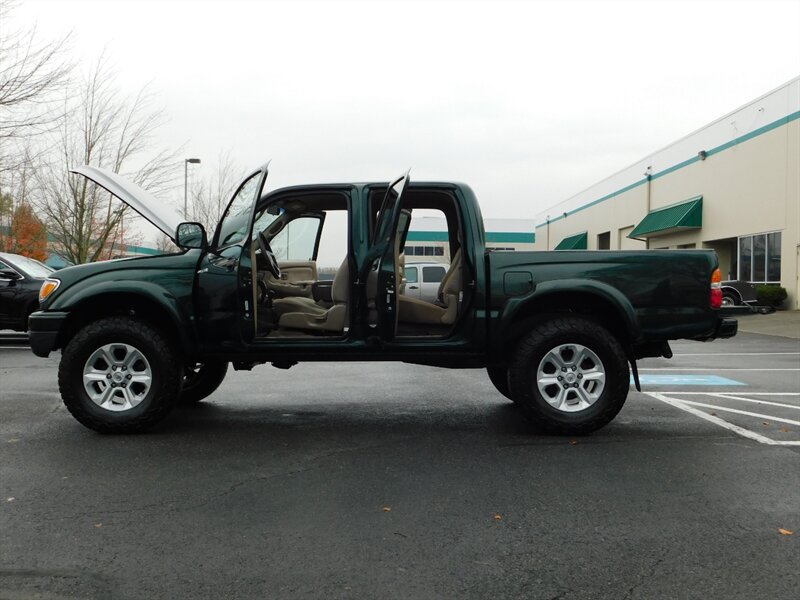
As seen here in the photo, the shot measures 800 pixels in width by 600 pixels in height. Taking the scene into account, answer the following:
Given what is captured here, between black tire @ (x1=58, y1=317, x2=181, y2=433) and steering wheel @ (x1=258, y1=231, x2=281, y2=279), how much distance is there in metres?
1.15

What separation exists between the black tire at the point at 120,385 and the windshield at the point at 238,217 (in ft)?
3.17

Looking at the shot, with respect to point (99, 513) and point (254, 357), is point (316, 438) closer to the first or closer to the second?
point (254, 357)

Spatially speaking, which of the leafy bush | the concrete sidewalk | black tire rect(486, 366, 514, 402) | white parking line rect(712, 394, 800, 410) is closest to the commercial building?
the leafy bush

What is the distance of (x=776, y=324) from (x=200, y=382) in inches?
660

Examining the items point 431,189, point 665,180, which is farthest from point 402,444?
point 665,180

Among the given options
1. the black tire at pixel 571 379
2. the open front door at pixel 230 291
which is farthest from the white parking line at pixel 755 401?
the open front door at pixel 230 291

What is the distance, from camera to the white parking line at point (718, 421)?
17.9 ft

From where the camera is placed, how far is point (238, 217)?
599 centimetres

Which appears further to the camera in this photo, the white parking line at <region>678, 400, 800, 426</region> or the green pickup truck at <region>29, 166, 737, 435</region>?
the white parking line at <region>678, 400, 800, 426</region>

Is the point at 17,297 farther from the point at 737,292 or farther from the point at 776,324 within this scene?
the point at 776,324

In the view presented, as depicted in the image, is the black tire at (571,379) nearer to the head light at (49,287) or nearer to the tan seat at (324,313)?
the tan seat at (324,313)

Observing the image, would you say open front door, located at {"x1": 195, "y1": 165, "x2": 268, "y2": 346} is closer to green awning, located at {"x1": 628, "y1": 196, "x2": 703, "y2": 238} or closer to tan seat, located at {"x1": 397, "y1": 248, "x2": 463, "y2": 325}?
tan seat, located at {"x1": 397, "y1": 248, "x2": 463, "y2": 325}

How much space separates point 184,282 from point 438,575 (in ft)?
11.6

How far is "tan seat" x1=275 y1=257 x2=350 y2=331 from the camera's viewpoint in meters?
6.01
